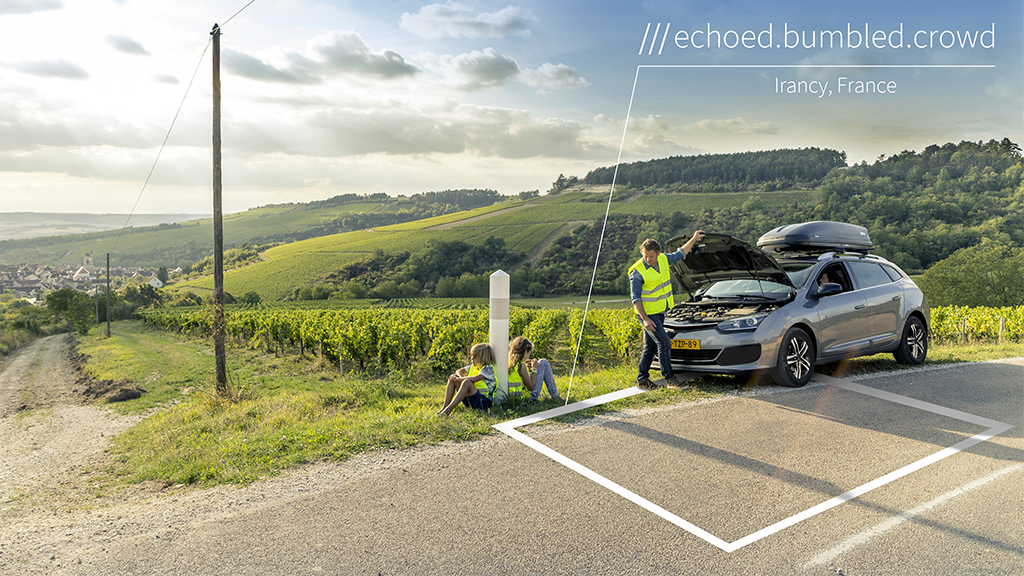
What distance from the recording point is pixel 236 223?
15662 cm

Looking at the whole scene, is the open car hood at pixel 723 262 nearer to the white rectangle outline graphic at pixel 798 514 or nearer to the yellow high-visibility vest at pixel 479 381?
the white rectangle outline graphic at pixel 798 514

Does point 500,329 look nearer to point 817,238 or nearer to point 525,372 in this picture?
point 525,372

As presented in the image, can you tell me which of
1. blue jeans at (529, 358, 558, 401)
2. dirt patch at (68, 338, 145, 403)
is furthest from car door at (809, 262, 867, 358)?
dirt patch at (68, 338, 145, 403)

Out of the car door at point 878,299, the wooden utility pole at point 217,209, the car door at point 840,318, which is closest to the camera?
the car door at point 840,318

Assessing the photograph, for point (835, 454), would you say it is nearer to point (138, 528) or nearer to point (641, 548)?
point (641, 548)

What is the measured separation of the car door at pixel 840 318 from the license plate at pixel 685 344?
69.5 inches

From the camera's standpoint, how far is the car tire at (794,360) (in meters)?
7.38

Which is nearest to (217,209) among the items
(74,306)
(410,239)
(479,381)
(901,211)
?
(479,381)

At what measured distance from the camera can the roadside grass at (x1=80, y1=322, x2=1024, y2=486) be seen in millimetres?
5320

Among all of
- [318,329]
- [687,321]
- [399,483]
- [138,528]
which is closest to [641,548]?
[399,483]

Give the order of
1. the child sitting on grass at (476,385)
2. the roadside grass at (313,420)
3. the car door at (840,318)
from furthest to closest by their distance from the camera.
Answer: the car door at (840,318) < the child sitting on grass at (476,385) < the roadside grass at (313,420)

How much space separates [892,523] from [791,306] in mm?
4429

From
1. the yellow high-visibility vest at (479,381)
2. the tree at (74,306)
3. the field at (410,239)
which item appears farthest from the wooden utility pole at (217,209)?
the field at (410,239)

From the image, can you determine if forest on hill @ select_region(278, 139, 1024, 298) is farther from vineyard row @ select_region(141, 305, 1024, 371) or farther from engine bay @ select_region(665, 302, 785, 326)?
engine bay @ select_region(665, 302, 785, 326)
